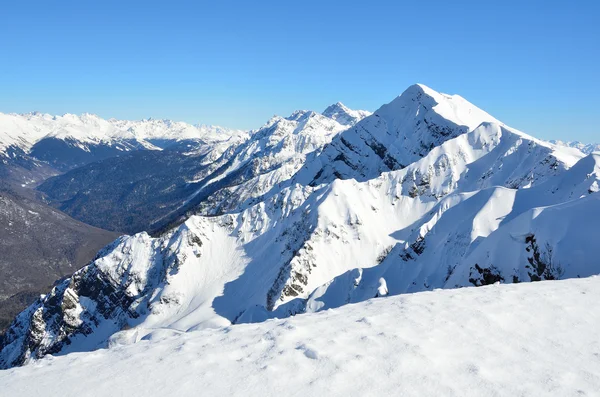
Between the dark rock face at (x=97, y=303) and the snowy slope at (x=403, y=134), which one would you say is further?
the snowy slope at (x=403, y=134)

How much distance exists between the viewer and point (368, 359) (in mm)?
12969

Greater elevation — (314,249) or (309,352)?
(309,352)

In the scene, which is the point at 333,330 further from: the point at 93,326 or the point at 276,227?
the point at 93,326

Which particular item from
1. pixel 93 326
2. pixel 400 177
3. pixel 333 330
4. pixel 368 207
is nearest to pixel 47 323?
pixel 93 326

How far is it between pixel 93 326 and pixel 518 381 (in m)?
138

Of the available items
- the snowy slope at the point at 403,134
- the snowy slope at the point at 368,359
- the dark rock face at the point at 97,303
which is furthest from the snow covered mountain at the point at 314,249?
the snowy slope at the point at 368,359

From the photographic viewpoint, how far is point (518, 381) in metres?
11.7

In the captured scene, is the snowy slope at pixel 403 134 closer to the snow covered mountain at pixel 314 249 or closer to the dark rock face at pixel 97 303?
the snow covered mountain at pixel 314 249

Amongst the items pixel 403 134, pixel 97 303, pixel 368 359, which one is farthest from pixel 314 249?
pixel 403 134

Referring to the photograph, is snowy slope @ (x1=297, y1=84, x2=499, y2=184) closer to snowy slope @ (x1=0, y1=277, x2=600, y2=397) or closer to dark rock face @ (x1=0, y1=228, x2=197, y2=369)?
dark rock face @ (x1=0, y1=228, x2=197, y2=369)

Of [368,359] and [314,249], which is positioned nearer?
[368,359]

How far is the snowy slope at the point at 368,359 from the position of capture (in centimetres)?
1159

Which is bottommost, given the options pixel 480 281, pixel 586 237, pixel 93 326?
pixel 93 326

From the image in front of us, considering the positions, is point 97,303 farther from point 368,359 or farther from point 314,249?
point 368,359
